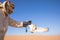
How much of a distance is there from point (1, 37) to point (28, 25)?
71cm

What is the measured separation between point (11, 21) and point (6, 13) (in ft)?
1.33

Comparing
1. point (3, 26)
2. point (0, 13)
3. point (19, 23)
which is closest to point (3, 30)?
point (3, 26)

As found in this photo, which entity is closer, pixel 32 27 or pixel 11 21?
pixel 11 21

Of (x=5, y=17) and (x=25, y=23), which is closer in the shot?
(x=5, y=17)

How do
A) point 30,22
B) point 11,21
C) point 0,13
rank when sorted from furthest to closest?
point 30,22, point 11,21, point 0,13

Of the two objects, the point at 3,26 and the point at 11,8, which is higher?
the point at 11,8

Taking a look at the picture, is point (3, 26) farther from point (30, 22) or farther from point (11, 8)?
point (30, 22)

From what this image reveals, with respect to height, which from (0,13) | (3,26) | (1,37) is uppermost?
(0,13)

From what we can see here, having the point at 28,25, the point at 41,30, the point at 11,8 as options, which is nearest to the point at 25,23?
the point at 28,25

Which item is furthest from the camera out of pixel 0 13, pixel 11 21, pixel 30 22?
pixel 30 22

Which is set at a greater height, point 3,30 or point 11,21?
point 11,21

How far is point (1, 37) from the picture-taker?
1.74 m

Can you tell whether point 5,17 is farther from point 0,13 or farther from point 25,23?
point 25,23

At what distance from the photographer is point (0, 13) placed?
172cm
